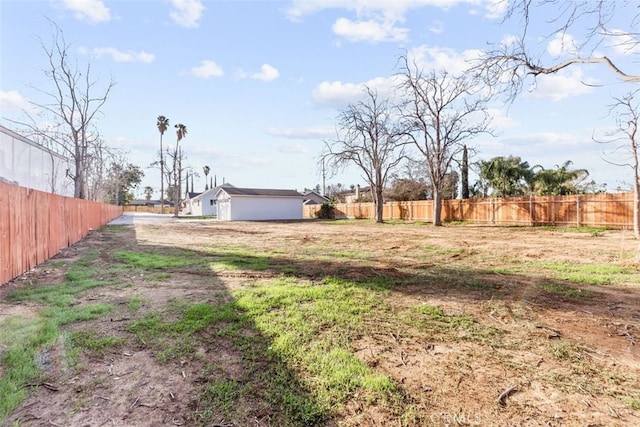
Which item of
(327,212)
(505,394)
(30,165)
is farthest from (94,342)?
(327,212)

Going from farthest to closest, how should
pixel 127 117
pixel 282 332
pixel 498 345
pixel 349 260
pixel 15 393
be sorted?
pixel 127 117, pixel 349 260, pixel 282 332, pixel 498 345, pixel 15 393

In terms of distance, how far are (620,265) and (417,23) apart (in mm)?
7628

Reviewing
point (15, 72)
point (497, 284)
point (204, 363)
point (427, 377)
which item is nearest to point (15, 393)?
point (204, 363)

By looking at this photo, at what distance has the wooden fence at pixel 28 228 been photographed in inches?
209

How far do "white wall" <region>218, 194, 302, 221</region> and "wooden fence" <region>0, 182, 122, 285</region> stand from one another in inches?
854

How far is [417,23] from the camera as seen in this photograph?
9461mm

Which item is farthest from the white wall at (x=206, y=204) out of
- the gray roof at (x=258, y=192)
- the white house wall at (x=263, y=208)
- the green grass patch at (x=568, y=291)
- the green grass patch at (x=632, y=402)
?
the green grass patch at (x=632, y=402)

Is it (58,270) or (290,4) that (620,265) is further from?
(58,270)

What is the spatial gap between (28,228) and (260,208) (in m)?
26.9

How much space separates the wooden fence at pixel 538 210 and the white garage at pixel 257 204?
11.7 metres

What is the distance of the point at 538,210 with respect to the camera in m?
18.1

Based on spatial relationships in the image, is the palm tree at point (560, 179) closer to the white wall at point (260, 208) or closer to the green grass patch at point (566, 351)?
the white wall at point (260, 208)

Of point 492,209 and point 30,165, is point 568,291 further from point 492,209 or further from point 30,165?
point 30,165

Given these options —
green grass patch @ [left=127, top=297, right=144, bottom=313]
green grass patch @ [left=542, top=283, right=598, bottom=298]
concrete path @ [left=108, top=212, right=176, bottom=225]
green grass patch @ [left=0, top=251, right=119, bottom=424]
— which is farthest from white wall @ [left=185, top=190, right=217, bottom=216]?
green grass patch @ [left=542, top=283, right=598, bottom=298]
